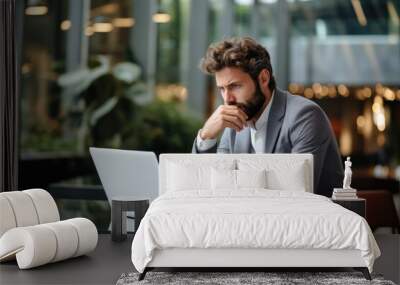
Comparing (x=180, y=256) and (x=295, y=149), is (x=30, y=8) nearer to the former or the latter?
(x=295, y=149)

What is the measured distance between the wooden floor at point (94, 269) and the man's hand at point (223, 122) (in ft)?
4.03

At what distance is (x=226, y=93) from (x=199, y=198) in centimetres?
160

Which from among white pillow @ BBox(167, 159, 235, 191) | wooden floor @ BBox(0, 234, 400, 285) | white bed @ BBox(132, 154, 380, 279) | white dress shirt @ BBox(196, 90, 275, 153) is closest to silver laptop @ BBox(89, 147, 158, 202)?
white pillow @ BBox(167, 159, 235, 191)

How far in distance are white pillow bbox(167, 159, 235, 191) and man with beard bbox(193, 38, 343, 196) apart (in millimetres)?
431

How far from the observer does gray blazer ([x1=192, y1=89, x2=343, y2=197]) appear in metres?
5.86

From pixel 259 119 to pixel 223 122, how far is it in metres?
0.31

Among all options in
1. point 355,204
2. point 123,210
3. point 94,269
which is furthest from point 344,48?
point 94,269

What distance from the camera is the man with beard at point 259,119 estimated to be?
232 inches

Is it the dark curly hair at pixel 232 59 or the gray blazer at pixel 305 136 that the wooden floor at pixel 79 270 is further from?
the dark curly hair at pixel 232 59

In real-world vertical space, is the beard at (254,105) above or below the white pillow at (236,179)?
above

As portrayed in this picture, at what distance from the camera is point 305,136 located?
19.2 feet

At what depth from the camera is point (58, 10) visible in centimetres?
857

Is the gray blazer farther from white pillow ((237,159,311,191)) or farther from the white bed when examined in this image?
the white bed

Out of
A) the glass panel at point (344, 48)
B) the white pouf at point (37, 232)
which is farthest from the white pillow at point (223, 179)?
the glass panel at point (344, 48)
